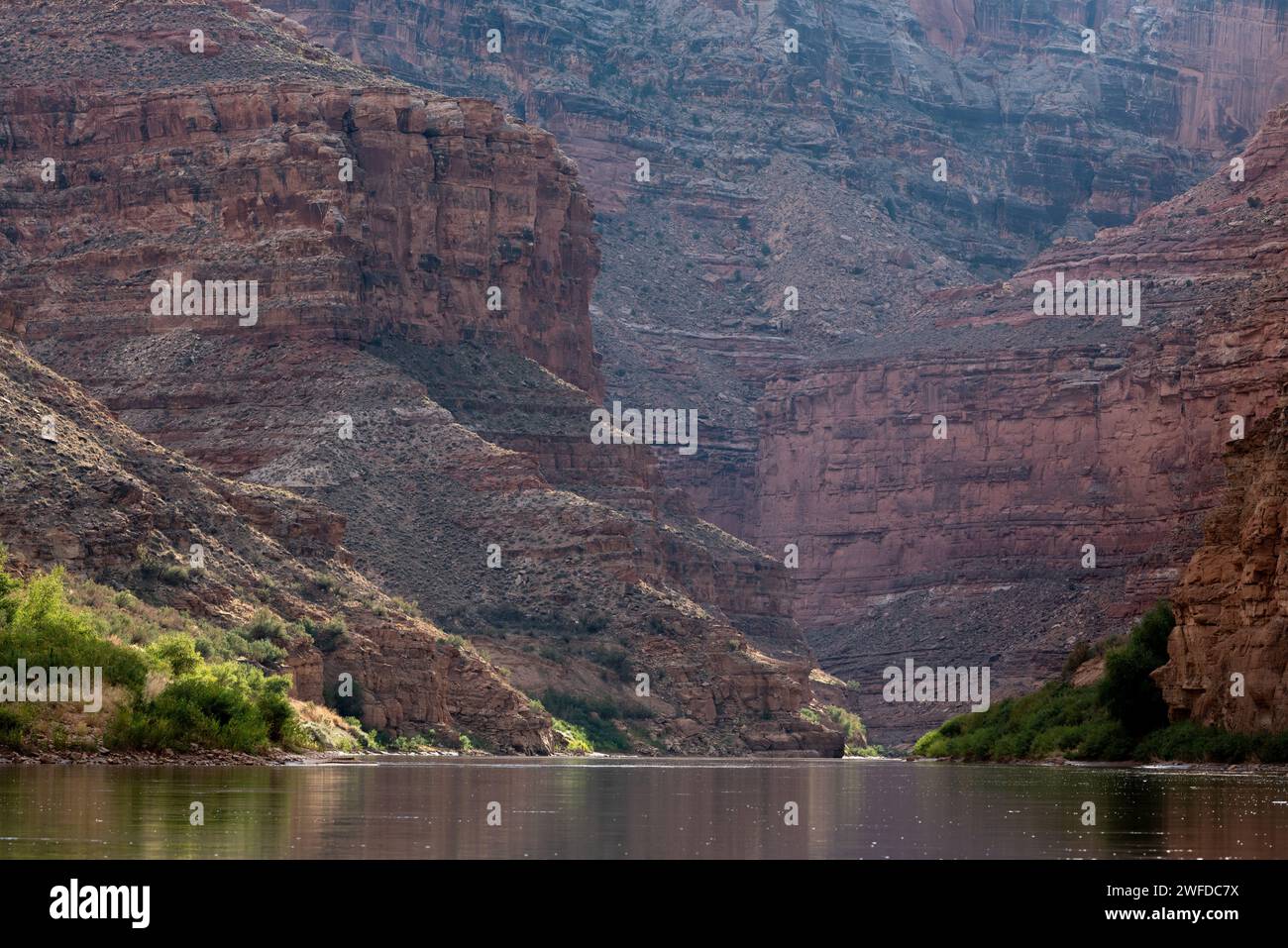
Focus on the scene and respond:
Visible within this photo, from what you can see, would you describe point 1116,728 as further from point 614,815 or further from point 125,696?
point 614,815

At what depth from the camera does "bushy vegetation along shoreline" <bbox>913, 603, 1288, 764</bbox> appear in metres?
84.6

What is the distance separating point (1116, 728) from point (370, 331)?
64374 mm

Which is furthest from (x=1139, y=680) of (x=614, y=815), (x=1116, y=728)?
(x=614, y=815)

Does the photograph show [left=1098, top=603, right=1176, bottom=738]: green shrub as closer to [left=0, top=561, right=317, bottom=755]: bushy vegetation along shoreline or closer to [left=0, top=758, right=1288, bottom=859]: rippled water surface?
[left=0, top=758, right=1288, bottom=859]: rippled water surface

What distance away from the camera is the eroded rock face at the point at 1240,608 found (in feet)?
271

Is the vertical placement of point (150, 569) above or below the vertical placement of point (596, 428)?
below

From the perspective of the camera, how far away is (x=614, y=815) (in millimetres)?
53625
